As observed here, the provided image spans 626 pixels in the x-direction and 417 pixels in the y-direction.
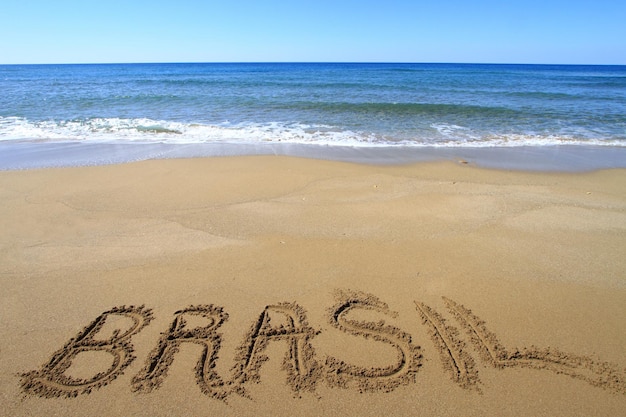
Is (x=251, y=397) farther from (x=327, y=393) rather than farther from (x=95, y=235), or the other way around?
(x=95, y=235)

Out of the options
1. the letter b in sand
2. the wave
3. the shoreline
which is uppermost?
the wave

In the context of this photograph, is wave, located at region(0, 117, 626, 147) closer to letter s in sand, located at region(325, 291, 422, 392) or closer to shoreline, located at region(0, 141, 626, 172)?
shoreline, located at region(0, 141, 626, 172)

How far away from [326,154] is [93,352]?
6213 mm

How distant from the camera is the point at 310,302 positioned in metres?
3.13

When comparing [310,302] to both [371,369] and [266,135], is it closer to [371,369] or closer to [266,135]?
[371,369]

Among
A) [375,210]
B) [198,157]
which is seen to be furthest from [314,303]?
[198,157]

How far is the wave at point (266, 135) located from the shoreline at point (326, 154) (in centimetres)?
51

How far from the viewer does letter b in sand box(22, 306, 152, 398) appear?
2.32 meters

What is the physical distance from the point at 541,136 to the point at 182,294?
35.9ft

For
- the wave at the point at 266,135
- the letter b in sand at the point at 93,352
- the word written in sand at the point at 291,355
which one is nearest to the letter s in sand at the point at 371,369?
the word written in sand at the point at 291,355

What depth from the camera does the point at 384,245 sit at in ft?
13.3

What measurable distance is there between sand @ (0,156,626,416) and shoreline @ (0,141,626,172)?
6.21 feet

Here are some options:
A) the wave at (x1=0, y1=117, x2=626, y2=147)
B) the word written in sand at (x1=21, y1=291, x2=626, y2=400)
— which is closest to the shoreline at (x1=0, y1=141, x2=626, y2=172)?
the wave at (x1=0, y1=117, x2=626, y2=147)

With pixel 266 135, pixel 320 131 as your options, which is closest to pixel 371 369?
pixel 266 135
